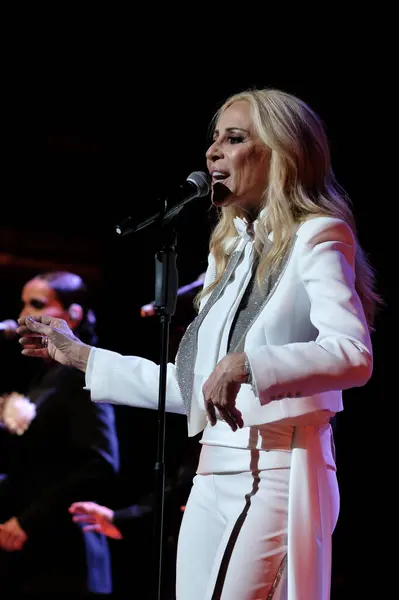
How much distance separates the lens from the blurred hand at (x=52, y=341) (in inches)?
79.0

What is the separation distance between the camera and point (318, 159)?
6.42ft

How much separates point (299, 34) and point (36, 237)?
2.71 m

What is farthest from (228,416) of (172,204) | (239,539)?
(172,204)

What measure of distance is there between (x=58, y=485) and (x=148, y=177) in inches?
83.2

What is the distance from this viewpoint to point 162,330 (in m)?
1.88

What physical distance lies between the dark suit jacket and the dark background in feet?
1.02

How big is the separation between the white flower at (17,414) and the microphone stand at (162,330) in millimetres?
2241

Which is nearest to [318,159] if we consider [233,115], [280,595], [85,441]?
[233,115]

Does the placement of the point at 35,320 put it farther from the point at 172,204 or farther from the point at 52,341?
the point at 172,204

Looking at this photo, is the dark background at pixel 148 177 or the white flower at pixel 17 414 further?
the white flower at pixel 17 414

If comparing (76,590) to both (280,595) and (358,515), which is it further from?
(280,595)

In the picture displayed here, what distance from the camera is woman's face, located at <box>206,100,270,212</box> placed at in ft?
6.50

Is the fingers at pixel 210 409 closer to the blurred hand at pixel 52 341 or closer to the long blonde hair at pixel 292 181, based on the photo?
the long blonde hair at pixel 292 181

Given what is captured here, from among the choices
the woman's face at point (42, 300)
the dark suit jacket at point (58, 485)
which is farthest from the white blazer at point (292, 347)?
the woman's face at point (42, 300)
